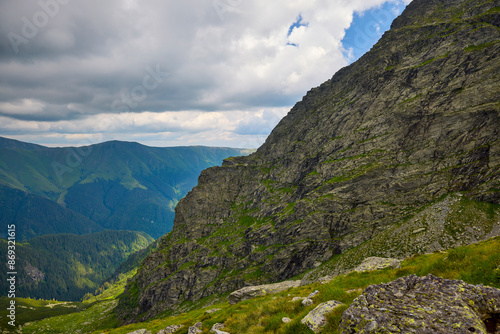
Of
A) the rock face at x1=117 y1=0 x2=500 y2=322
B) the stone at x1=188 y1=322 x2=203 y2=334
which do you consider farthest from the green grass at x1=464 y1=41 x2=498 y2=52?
the stone at x1=188 y1=322 x2=203 y2=334

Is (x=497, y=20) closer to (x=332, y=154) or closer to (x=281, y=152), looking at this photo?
(x=332, y=154)

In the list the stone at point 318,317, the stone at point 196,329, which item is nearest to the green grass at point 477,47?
the stone at point 318,317

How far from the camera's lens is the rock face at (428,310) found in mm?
8039

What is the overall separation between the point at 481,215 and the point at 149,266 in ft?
551

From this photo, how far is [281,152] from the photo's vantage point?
171 m

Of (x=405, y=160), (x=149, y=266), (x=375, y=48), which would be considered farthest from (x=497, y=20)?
(x=149, y=266)

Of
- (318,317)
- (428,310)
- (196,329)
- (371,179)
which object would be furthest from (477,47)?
(196,329)

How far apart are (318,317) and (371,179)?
9627 centimetres

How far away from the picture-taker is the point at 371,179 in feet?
310

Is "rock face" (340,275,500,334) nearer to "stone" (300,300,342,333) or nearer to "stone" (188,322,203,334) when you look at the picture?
"stone" (300,300,342,333)

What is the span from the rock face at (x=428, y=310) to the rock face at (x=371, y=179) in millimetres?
62608

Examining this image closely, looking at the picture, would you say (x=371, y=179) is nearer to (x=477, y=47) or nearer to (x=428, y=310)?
(x=477, y=47)

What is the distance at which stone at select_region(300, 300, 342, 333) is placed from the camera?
11242 millimetres

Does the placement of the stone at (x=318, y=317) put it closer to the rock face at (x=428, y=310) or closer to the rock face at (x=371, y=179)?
the rock face at (x=428, y=310)
